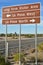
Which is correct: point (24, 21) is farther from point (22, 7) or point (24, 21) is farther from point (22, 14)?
point (22, 7)

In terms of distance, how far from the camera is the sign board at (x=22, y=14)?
31.3 feet

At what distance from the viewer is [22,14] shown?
9836 millimetres

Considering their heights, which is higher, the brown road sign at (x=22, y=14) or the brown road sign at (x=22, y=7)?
the brown road sign at (x=22, y=7)

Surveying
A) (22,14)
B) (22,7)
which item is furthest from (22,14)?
(22,7)

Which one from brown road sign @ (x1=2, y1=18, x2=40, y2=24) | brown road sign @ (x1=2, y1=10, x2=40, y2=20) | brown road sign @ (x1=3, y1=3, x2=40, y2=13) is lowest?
brown road sign @ (x1=2, y1=18, x2=40, y2=24)

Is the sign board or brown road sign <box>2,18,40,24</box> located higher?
the sign board

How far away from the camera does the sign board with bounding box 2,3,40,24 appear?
31.3 ft

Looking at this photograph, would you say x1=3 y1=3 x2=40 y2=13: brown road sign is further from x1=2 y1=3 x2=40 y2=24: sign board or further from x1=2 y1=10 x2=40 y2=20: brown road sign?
x1=2 y1=10 x2=40 y2=20: brown road sign

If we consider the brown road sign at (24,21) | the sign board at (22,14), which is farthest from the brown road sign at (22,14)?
the brown road sign at (24,21)

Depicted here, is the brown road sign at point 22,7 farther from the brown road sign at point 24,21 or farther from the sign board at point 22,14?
the brown road sign at point 24,21

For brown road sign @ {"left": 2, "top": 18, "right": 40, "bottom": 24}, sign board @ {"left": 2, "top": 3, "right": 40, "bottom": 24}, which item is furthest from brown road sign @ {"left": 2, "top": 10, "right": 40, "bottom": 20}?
brown road sign @ {"left": 2, "top": 18, "right": 40, "bottom": 24}

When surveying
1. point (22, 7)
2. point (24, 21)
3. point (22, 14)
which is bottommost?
point (24, 21)

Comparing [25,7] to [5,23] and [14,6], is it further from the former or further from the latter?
[5,23]

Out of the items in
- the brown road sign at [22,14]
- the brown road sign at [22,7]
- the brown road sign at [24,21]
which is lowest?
the brown road sign at [24,21]
